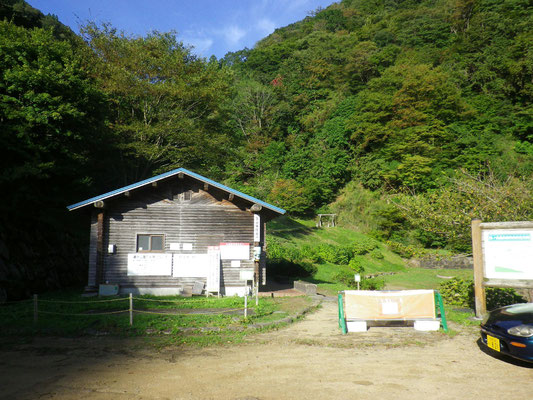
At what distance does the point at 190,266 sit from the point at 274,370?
873 cm

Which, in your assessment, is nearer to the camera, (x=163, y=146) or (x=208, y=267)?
(x=208, y=267)

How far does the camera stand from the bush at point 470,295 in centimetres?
1146

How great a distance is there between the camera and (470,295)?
12656 millimetres

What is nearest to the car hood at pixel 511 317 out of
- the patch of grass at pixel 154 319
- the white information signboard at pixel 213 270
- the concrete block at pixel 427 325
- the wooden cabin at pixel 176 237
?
the concrete block at pixel 427 325

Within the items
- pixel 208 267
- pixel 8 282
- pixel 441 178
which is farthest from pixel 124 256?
pixel 441 178

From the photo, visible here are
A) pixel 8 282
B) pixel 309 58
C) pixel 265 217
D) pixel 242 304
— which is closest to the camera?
pixel 242 304

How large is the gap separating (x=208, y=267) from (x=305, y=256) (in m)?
13.1

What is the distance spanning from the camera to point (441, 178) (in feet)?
116

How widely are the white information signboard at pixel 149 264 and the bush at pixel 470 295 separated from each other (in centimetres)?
1149

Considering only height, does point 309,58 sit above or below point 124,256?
above

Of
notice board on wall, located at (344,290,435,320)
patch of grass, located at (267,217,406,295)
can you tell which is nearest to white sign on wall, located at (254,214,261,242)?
notice board on wall, located at (344,290,435,320)

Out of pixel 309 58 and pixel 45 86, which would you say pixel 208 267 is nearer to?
pixel 45 86

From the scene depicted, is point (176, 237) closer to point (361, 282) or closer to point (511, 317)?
point (361, 282)

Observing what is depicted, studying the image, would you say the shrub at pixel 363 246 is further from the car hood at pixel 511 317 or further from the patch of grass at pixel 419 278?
the car hood at pixel 511 317
